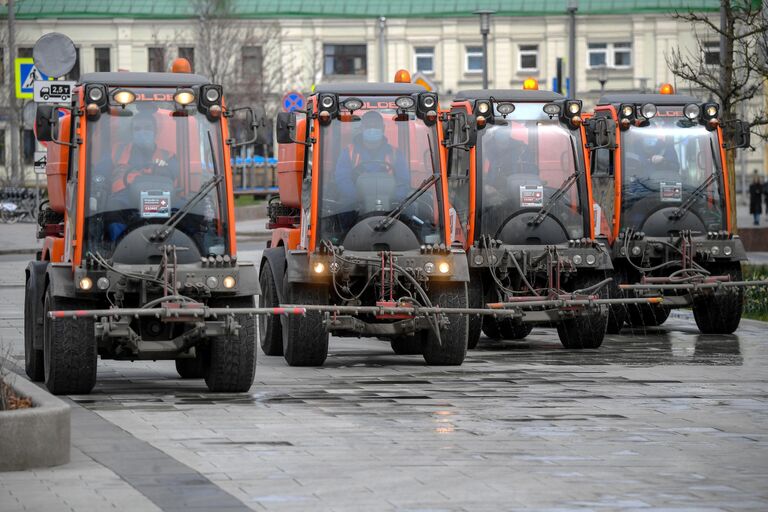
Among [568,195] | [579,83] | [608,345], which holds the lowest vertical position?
[608,345]

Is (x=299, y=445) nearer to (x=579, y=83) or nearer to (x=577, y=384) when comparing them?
(x=577, y=384)

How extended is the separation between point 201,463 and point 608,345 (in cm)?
955

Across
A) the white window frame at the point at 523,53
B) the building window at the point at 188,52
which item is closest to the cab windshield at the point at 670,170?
the building window at the point at 188,52

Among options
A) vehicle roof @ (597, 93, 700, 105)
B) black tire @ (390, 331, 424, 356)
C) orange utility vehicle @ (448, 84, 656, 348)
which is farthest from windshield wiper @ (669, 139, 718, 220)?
black tire @ (390, 331, 424, 356)

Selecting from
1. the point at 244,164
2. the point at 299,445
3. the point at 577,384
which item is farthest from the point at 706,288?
the point at 244,164

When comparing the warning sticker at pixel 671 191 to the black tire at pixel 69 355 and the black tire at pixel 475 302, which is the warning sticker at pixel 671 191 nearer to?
the black tire at pixel 475 302

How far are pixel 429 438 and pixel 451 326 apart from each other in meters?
4.76

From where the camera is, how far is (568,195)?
18.9 metres

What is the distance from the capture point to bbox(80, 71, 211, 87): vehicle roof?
47.6ft

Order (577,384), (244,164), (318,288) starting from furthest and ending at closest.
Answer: (244,164)
(318,288)
(577,384)

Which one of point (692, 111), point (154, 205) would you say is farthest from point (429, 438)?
point (692, 111)

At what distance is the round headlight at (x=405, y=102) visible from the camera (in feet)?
55.2

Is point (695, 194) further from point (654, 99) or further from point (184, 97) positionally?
point (184, 97)

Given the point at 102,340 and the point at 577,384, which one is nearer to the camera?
the point at 102,340
